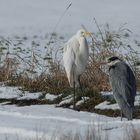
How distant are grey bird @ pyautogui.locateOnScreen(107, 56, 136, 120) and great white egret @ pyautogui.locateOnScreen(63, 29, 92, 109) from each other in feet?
4.85

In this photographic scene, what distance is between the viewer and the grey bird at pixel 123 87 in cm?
997

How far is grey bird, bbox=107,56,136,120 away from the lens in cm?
997

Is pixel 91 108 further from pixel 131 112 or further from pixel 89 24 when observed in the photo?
pixel 89 24

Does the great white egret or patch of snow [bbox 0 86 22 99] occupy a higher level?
the great white egret

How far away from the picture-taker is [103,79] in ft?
41.8

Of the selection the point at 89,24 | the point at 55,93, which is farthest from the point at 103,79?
the point at 89,24

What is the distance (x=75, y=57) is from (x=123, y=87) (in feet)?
6.60

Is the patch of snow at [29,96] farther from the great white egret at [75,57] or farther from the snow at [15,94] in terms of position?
the great white egret at [75,57]

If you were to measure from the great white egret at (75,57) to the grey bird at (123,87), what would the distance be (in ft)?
4.85

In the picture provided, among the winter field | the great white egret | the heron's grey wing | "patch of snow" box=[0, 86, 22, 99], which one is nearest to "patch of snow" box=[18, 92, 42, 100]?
the winter field

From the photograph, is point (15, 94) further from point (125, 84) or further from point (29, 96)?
point (125, 84)

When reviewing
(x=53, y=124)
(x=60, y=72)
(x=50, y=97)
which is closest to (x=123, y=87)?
(x=53, y=124)

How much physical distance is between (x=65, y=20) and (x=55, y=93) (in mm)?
30669

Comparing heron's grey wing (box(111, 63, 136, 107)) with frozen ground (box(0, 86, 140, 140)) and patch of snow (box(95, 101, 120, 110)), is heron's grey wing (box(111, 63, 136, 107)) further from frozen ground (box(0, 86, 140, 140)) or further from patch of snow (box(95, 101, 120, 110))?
patch of snow (box(95, 101, 120, 110))
